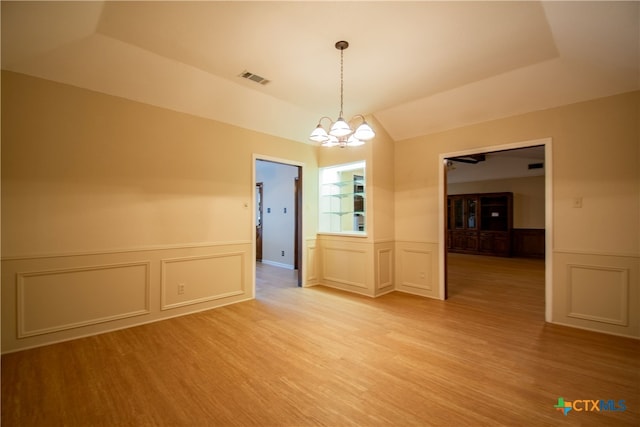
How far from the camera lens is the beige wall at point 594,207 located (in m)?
3.02

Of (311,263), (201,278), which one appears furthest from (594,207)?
(201,278)

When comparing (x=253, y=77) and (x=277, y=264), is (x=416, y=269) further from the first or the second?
(x=277, y=264)

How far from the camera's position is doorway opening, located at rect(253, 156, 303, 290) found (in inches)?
269

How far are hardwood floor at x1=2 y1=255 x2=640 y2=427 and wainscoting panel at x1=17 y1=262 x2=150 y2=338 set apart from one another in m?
0.24

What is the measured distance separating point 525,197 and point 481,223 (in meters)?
1.43

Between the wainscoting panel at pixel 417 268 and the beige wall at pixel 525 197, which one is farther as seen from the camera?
the beige wall at pixel 525 197

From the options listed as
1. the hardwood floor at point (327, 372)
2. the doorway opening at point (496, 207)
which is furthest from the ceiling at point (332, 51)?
the doorway opening at point (496, 207)

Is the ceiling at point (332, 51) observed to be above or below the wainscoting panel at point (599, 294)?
above

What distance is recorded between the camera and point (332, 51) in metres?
2.85

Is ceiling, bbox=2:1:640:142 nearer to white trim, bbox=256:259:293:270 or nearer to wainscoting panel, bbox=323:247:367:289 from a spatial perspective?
wainscoting panel, bbox=323:247:367:289

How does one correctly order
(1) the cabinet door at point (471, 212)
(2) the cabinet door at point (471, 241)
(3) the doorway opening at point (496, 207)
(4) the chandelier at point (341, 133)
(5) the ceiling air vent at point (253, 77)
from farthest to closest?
(1) the cabinet door at point (471, 212), (2) the cabinet door at point (471, 241), (3) the doorway opening at point (496, 207), (5) the ceiling air vent at point (253, 77), (4) the chandelier at point (341, 133)

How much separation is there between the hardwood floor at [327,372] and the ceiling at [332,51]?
270 cm

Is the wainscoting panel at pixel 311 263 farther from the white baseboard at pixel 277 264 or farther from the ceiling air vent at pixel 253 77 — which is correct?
the ceiling air vent at pixel 253 77

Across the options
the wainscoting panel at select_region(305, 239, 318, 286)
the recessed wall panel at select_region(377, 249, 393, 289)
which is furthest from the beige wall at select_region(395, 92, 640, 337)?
the wainscoting panel at select_region(305, 239, 318, 286)
